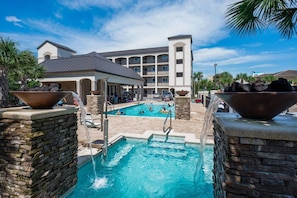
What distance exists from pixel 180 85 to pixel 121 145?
33.5 m

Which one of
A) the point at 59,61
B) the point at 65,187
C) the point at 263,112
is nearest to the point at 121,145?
the point at 65,187

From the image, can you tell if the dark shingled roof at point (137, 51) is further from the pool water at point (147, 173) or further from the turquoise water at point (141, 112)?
the pool water at point (147, 173)

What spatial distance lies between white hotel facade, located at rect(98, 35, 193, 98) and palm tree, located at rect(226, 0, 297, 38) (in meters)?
34.6

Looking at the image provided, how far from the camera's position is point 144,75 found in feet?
146

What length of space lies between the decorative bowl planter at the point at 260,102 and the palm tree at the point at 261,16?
2.60 m

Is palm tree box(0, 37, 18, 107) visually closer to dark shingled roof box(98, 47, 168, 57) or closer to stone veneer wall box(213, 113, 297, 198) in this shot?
stone veneer wall box(213, 113, 297, 198)

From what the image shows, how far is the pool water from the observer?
4234 millimetres

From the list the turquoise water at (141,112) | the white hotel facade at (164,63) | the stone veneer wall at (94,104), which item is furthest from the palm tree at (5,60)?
the white hotel facade at (164,63)

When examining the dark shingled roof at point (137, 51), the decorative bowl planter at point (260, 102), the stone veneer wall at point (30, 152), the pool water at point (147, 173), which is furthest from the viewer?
the dark shingled roof at point (137, 51)

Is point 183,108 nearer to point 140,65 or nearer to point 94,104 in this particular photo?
point 94,104

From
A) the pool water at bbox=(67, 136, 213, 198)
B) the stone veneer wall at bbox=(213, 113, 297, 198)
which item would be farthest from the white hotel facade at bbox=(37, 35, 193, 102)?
the stone veneer wall at bbox=(213, 113, 297, 198)

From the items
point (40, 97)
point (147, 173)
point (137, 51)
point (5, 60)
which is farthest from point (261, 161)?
point (137, 51)

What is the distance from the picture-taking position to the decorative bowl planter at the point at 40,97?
126 inches

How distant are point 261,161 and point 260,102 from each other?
0.76 meters
